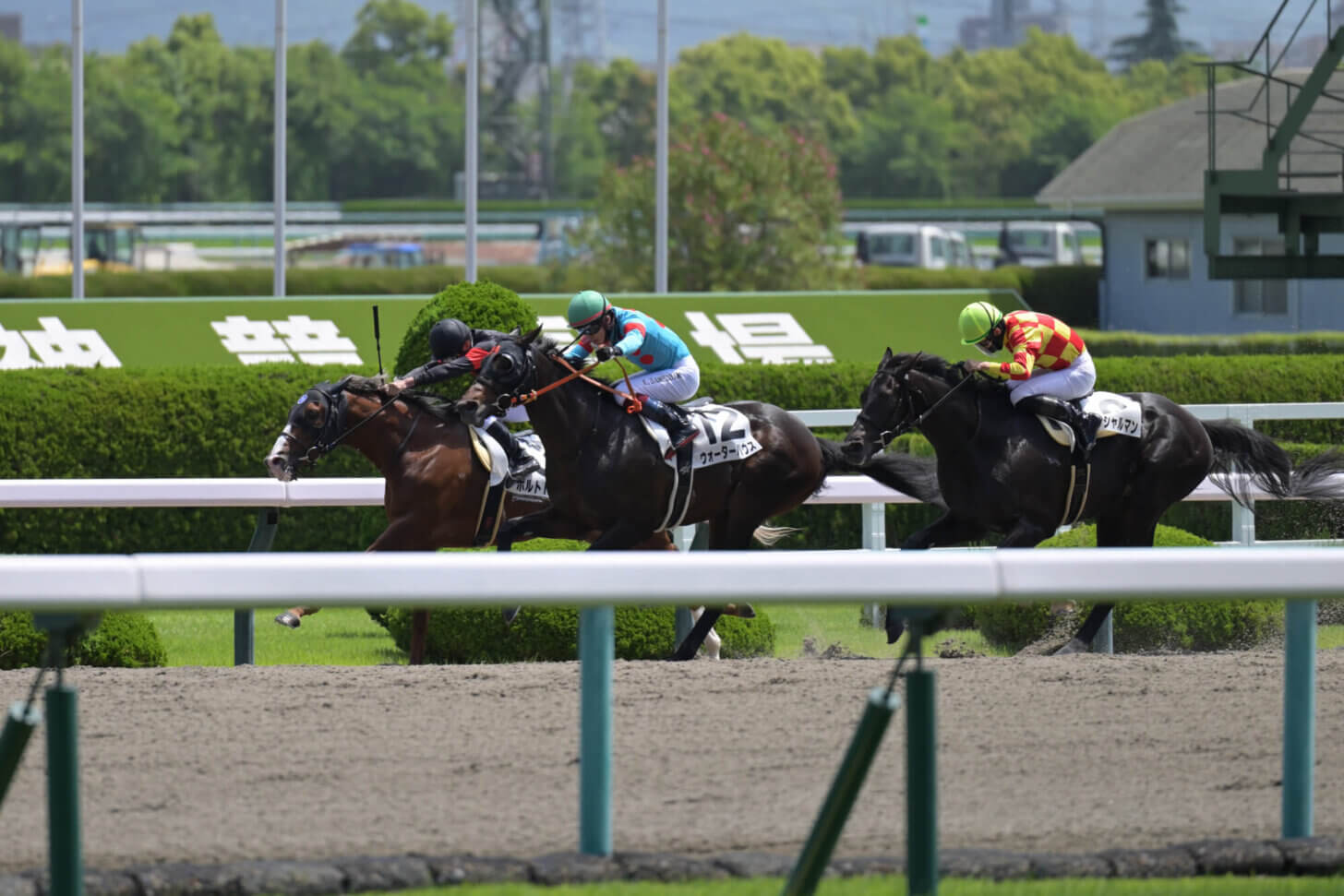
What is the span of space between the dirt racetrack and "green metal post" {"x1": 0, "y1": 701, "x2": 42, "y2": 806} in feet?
0.88

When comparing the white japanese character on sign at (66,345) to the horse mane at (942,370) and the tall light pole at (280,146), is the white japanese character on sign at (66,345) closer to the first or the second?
the tall light pole at (280,146)

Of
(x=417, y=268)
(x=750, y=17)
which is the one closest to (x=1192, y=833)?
(x=417, y=268)

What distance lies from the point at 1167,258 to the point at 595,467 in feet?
69.7

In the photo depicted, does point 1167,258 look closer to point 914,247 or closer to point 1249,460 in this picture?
point 914,247

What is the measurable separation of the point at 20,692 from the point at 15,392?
19.3 ft

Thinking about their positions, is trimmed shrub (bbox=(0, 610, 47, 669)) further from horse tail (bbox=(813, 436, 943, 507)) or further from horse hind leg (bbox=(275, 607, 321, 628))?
horse tail (bbox=(813, 436, 943, 507))

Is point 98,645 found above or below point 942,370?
below

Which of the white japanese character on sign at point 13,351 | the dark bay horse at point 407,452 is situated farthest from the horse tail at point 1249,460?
the white japanese character on sign at point 13,351

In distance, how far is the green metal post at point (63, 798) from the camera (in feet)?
9.43

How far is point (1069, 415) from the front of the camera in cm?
752

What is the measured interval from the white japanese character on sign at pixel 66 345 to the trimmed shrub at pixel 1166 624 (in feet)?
23.1

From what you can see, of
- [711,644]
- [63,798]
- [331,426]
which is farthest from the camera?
[331,426]

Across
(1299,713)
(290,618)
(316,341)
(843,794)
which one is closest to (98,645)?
(290,618)

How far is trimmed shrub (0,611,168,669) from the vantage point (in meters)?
6.56
